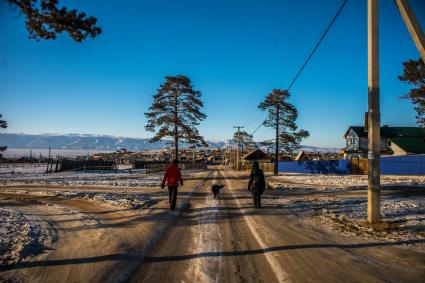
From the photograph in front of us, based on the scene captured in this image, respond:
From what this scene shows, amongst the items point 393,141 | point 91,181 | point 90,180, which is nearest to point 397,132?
point 393,141

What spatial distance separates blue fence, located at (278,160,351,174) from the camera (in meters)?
43.3

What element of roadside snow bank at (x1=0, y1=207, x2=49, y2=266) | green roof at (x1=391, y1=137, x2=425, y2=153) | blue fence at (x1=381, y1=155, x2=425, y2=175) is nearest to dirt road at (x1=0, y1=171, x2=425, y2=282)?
roadside snow bank at (x1=0, y1=207, x2=49, y2=266)

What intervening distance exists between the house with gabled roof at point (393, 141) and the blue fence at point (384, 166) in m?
9.37

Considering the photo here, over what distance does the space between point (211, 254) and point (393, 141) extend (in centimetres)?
5633

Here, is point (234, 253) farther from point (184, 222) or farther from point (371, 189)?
point (371, 189)

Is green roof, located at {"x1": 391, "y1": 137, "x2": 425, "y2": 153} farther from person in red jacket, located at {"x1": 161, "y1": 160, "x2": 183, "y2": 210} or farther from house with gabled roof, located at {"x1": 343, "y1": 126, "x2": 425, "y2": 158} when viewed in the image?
person in red jacket, located at {"x1": 161, "y1": 160, "x2": 183, "y2": 210}

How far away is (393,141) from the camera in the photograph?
5438cm

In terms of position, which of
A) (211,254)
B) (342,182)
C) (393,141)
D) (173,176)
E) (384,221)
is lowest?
(211,254)

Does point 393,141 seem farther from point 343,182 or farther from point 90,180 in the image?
point 90,180

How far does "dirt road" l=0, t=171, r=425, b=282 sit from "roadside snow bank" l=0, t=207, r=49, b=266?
0.29m

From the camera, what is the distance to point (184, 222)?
9445 mm

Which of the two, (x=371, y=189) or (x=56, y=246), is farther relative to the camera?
(x=371, y=189)

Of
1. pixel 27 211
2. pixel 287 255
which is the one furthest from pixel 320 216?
pixel 27 211

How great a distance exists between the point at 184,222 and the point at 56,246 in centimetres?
356
